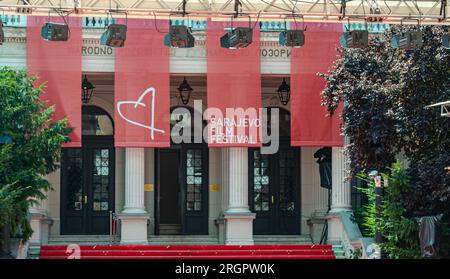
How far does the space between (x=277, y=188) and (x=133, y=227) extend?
5807 millimetres

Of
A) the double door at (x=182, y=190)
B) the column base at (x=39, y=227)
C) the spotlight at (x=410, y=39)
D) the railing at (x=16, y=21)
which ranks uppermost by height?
the railing at (x=16, y=21)

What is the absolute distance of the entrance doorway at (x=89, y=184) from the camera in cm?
3119

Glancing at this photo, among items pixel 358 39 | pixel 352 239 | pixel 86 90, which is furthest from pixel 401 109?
pixel 86 90

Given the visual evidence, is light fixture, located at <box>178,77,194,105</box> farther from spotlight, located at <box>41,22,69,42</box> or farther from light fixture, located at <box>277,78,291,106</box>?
Answer: spotlight, located at <box>41,22,69,42</box>

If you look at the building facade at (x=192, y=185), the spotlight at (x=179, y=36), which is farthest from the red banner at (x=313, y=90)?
the spotlight at (x=179, y=36)

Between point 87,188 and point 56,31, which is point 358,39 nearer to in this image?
point 56,31

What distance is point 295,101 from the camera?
28.1 meters

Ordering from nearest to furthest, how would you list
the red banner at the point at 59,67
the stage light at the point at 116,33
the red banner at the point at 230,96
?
the stage light at the point at 116,33 < the red banner at the point at 59,67 < the red banner at the point at 230,96

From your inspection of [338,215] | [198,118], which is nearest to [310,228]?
[338,215]

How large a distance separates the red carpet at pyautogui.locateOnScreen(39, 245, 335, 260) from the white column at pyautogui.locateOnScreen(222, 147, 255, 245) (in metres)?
0.73

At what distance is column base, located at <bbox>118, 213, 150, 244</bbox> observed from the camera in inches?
1106

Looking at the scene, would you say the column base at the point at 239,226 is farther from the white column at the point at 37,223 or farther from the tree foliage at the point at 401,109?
the white column at the point at 37,223

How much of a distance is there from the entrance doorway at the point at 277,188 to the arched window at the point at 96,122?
15.0 ft

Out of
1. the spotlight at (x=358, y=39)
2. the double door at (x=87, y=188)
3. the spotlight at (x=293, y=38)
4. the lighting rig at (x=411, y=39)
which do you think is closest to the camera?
the lighting rig at (x=411, y=39)
